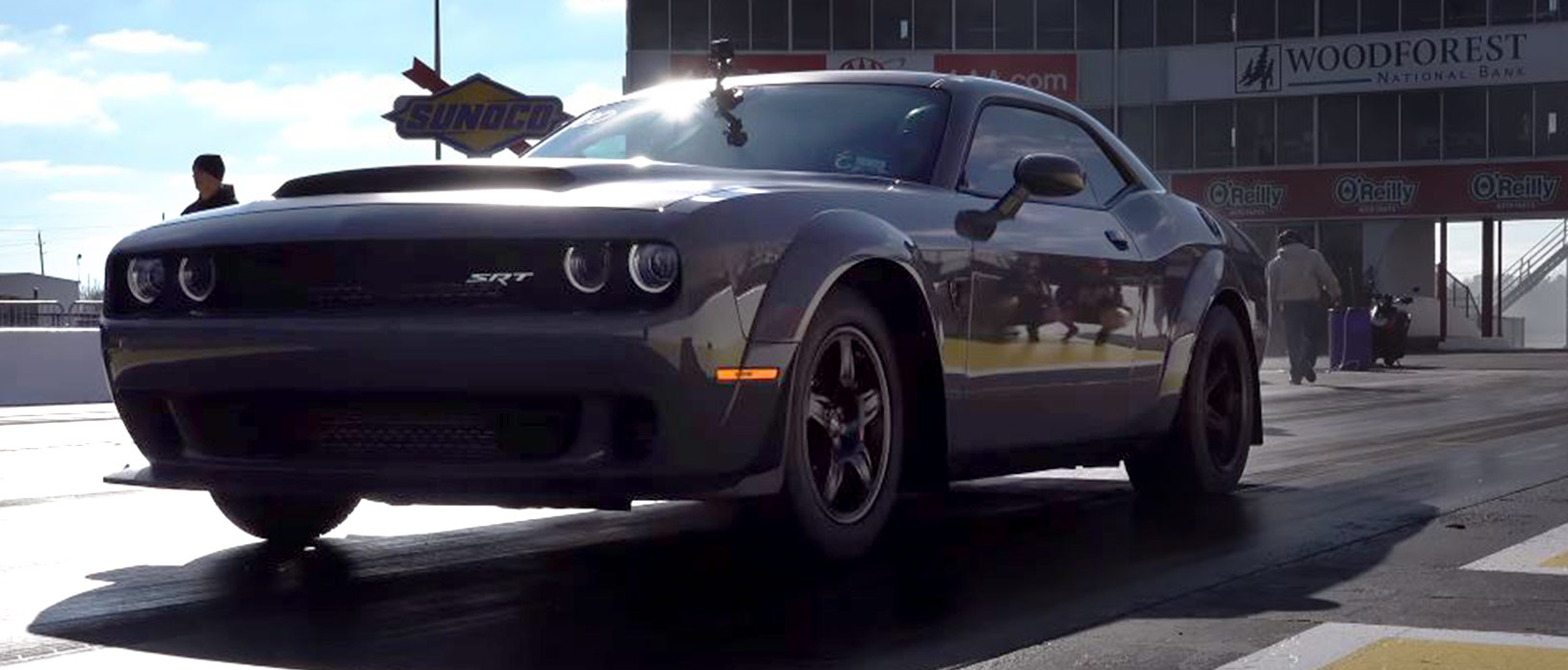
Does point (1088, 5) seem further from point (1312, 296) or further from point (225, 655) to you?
point (225, 655)

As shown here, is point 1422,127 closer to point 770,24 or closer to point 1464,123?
point 1464,123

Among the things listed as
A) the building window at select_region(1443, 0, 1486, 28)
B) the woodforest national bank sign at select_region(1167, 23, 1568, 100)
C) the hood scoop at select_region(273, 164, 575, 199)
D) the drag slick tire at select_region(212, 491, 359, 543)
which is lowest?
the drag slick tire at select_region(212, 491, 359, 543)

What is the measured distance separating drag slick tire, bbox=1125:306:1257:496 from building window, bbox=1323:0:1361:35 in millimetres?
47346

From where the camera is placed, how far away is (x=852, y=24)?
57844mm

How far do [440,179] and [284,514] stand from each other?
127 centimetres

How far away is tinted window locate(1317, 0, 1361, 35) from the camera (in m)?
54.2

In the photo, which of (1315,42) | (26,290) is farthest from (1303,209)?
(26,290)

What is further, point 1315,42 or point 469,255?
point 1315,42

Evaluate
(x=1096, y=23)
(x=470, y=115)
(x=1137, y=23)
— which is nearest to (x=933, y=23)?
(x=1096, y=23)

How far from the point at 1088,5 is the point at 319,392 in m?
53.1

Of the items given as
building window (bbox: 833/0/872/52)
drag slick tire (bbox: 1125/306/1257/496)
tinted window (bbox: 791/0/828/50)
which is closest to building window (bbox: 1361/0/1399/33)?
building window (bbox: 833/0/872/52)

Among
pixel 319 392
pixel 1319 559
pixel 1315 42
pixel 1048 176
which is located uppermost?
pixel 1315 42

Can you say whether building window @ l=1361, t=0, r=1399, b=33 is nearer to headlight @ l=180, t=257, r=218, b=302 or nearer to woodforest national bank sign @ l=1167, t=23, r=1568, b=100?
woodforest national bank sign @ l=1167, t=23, r=1568, b=100

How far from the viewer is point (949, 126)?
6930mm
